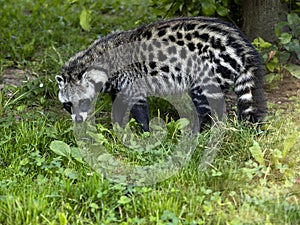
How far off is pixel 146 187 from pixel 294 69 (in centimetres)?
320

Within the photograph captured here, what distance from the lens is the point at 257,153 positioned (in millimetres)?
4828

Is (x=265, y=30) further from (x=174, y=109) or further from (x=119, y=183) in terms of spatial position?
(x=119, y=183)

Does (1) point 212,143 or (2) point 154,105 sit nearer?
(1) point 212,143

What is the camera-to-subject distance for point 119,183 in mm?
4562

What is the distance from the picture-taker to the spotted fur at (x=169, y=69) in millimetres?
5719

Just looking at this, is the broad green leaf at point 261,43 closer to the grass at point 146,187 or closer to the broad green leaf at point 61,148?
the grass at point 146,187

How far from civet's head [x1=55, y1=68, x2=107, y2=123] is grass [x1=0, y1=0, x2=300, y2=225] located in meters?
0.19

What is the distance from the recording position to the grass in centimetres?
417

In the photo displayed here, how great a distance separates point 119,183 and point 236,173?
0.97 metres

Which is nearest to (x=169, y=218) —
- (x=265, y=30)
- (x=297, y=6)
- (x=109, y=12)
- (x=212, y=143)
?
(x=212, y=143)

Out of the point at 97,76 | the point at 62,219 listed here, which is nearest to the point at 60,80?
the point at 97,76

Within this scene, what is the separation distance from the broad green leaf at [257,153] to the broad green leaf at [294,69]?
224 centimetres

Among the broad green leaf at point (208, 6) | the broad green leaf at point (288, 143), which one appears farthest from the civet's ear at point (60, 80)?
the broad green leaf at point (288, 143)

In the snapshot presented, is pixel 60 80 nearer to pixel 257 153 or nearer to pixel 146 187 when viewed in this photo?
pixel 146 187
